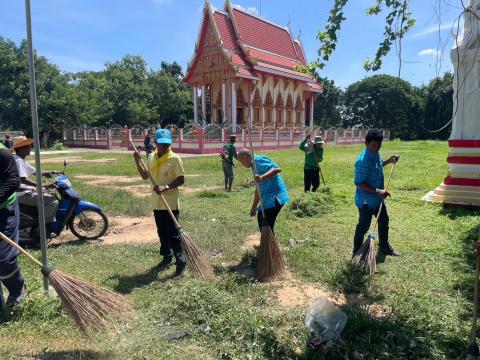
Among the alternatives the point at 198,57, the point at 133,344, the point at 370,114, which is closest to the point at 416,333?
the point at 133,344

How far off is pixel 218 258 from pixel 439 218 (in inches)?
168

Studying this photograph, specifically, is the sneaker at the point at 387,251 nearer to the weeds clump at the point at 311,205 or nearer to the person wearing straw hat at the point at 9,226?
the weeds clump at the point at 311,205

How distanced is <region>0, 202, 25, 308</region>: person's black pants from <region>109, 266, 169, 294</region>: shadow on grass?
0.95m

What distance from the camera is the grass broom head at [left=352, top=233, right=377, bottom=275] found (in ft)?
14.7

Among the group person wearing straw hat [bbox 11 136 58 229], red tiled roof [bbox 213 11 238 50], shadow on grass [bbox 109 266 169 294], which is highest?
red tiled roof [bbox 213 11 238 50]

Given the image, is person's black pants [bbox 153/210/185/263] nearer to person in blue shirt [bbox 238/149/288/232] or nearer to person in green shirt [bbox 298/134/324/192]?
person in blue shirt [bbox 238/149/288/232]

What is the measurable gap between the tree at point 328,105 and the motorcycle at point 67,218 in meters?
55.3

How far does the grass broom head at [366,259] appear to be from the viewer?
4469 millimetres

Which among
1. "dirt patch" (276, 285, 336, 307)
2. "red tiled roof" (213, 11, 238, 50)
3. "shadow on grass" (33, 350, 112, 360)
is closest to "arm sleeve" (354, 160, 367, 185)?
"dirt patch" (276, 285, 336, 307)

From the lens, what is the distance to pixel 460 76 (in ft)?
24.2

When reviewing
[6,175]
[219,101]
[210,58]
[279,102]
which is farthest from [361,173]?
[279,102]

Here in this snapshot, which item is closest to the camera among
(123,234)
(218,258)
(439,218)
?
(218,258)

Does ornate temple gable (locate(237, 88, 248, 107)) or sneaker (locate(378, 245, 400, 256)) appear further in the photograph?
ornate temple gable (locate(237, 88, 248, 107))

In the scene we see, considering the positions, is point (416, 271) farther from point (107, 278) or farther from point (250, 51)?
point (250, 51)
